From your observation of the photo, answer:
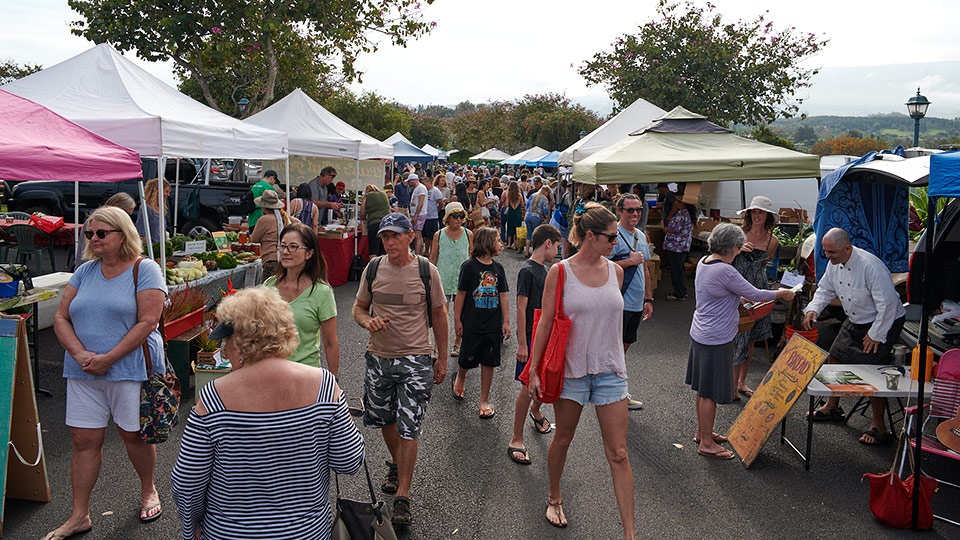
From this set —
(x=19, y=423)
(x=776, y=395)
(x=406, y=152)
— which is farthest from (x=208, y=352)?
(x=406, y=152)

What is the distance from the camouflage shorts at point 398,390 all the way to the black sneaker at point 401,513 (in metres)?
0.39

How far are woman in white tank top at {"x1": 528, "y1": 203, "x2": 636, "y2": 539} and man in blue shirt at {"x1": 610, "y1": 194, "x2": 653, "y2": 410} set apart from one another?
2.11 m

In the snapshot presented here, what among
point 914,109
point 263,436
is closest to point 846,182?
point 263,436

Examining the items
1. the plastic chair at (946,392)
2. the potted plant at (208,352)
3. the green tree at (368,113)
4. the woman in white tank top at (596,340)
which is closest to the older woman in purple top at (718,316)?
the plastic chair at (946,392)

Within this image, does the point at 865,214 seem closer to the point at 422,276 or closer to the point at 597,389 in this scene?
the point at 597,389

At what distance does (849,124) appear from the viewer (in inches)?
5064

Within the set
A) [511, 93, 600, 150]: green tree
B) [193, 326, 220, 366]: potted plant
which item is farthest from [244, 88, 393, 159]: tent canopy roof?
[511, 93, 600, 150]: green tree

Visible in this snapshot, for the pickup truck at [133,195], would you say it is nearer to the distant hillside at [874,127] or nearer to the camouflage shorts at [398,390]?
the camouflage shorts at [398,390]

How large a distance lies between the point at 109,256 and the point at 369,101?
4259cm

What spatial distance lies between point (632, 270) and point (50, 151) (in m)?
4.66

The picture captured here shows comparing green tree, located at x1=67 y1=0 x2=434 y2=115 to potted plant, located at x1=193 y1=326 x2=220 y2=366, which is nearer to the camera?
potted plant, located at x1=193 y1=326 x2=220 y2=366

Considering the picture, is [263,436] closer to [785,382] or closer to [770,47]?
[785,382]

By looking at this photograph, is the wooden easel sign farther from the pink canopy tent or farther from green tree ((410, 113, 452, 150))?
green tree ((410, 113, 452, 150))

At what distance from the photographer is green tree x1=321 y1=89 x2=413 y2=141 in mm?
42750
